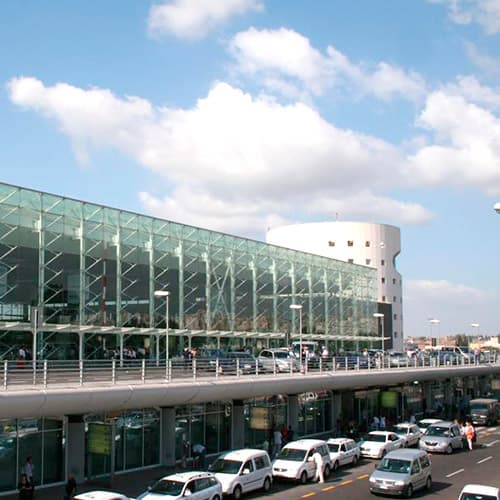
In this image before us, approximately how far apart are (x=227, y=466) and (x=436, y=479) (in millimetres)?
9817

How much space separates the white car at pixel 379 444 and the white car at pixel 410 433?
1.37 metres

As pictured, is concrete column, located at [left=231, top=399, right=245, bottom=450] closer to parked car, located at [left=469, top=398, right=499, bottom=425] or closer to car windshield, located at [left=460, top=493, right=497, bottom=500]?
car windshield, located at [left=460, top=493, right=497, bottom=500]

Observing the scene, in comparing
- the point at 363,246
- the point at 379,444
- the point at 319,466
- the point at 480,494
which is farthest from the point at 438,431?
the point at 363,246

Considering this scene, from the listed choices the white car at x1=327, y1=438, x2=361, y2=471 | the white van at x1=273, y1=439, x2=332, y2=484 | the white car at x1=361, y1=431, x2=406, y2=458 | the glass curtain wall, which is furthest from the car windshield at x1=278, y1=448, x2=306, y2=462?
the glass curtain wall

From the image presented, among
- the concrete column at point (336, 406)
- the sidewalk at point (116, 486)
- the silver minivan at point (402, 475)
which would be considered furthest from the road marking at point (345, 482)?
the concrete column at point (336, 406)

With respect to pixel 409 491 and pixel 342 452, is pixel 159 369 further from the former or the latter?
pixel 409 491

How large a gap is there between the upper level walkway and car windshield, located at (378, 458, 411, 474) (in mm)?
7684

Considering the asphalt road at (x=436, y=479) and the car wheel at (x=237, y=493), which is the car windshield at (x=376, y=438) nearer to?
the asphalt road at (x=436, y=479)

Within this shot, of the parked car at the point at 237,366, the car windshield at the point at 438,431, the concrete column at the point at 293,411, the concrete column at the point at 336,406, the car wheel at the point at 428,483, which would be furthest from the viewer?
the concrete column at the point at 336,406

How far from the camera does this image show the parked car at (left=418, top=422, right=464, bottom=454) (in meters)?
39.5

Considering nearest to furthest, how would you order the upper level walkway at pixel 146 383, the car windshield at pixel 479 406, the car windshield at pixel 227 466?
the upper level walkway at pixel 146 383 → the car windshield at pixel 227 466 → the car windshield at pixel 479 406

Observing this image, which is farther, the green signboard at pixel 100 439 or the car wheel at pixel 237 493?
the green signboard at pixel 100 439

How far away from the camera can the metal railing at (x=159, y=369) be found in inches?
1002

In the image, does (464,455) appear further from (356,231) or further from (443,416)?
(356,231)
